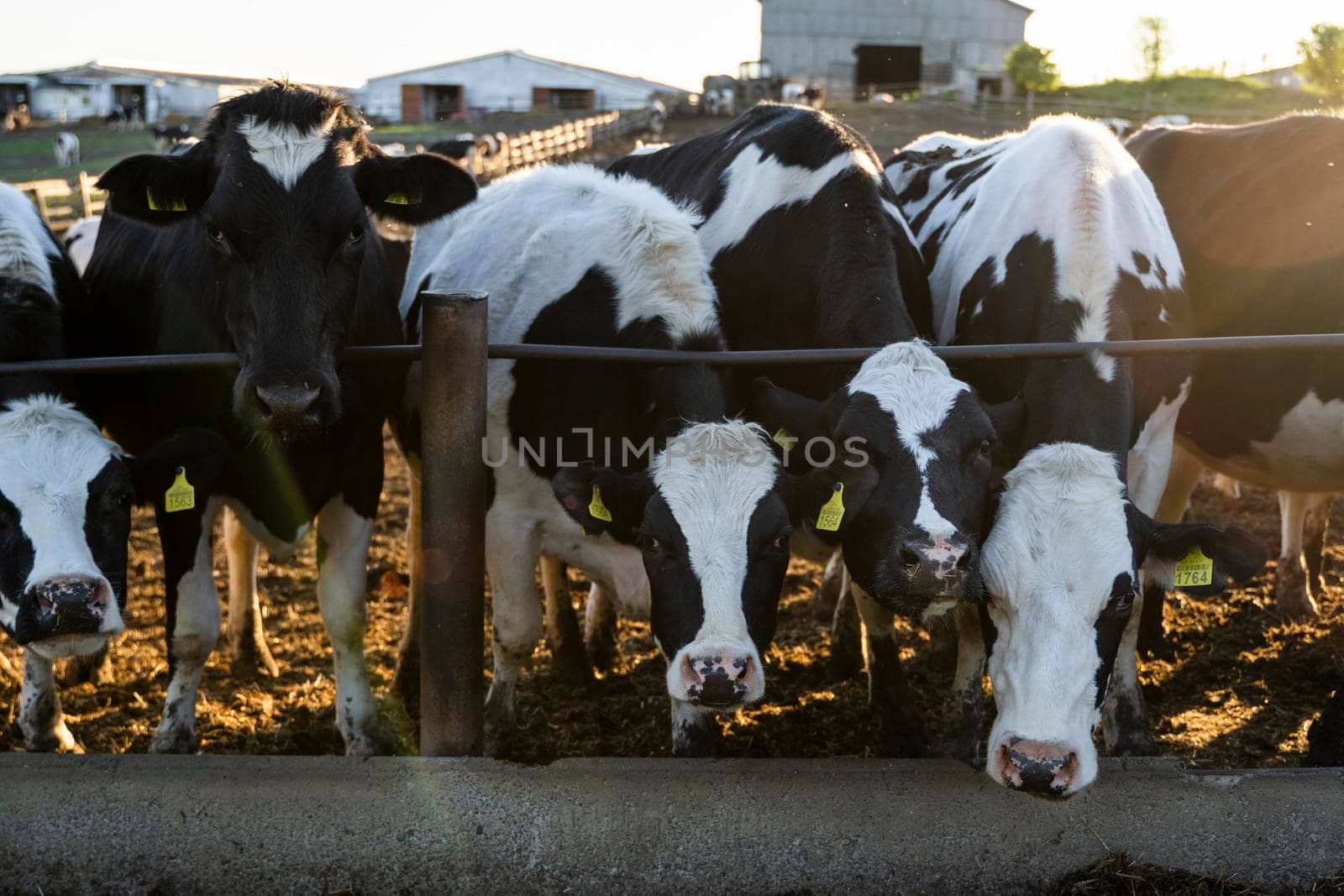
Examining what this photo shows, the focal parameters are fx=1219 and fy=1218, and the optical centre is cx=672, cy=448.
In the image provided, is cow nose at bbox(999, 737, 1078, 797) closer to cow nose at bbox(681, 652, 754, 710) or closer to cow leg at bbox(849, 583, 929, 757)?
cow nose at bbox(681, 652, 754, 710)

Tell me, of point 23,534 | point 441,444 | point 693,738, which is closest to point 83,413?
point 23,534

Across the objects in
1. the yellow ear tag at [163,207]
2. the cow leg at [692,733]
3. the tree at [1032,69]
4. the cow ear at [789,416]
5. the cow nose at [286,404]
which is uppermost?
the tree at [1032,69]

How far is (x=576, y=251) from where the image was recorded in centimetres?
450

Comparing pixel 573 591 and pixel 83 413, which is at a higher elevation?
pixel 83 413

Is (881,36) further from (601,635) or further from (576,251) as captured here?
(576,251)

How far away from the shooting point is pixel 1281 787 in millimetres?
3391

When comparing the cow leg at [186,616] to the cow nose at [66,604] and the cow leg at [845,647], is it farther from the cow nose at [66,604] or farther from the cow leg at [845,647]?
the cow leg at [845,647]

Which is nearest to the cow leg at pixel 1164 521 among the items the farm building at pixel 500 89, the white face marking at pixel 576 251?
the white face marking at pixel 576 251

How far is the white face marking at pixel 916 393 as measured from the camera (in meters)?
3.42

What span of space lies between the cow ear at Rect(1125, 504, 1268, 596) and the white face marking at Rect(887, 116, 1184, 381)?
0.57 m

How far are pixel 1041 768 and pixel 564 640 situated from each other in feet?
8.20

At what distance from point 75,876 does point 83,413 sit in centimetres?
150

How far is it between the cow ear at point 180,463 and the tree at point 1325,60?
2417cm

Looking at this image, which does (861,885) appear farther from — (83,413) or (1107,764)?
(83,413)
